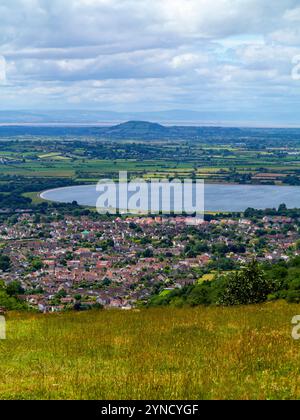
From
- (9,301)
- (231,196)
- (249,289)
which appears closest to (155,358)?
(249,289)

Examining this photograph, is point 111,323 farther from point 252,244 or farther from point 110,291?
point 252,244

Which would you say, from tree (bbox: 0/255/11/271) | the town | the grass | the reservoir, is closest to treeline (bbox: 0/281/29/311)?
the grass

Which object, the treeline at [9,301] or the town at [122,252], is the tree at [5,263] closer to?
the town at [122,252]

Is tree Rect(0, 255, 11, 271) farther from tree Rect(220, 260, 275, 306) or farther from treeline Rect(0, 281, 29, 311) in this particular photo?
tree Rect(220, 260, 275, 306)

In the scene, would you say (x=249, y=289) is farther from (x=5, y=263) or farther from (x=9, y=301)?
(x=5, y=263)

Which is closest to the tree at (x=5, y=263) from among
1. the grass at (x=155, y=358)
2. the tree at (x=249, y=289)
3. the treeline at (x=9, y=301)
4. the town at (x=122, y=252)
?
the town at (x=122, y=252)
